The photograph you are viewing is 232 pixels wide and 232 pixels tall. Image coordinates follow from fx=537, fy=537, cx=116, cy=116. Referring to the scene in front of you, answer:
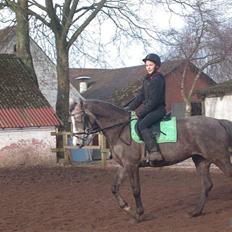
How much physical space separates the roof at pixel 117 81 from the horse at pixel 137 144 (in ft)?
101

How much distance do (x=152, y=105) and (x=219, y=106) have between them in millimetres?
21272

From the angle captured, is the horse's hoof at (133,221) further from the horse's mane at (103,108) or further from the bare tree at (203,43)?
the bare tree at (203,43)

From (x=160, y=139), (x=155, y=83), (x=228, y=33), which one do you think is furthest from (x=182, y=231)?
(x=228, y=33)

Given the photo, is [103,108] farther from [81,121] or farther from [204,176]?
[204,176]

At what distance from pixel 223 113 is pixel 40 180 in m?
15.4

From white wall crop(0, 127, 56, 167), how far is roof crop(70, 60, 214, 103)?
1535 cm

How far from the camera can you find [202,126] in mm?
9039

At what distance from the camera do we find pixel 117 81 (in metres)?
48.9

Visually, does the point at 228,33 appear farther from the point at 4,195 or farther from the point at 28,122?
the point at 4,195

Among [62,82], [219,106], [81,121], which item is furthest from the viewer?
[219,106]

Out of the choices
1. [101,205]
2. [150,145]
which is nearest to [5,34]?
[101,205]

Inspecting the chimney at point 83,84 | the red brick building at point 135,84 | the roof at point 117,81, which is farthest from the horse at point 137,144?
the chimney at point 83,84

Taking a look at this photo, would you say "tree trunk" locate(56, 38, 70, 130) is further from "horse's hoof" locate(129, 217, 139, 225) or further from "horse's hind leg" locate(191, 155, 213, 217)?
"horse's hoof" locate(129, 217, 139, 225)

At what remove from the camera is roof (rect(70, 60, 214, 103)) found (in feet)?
138
